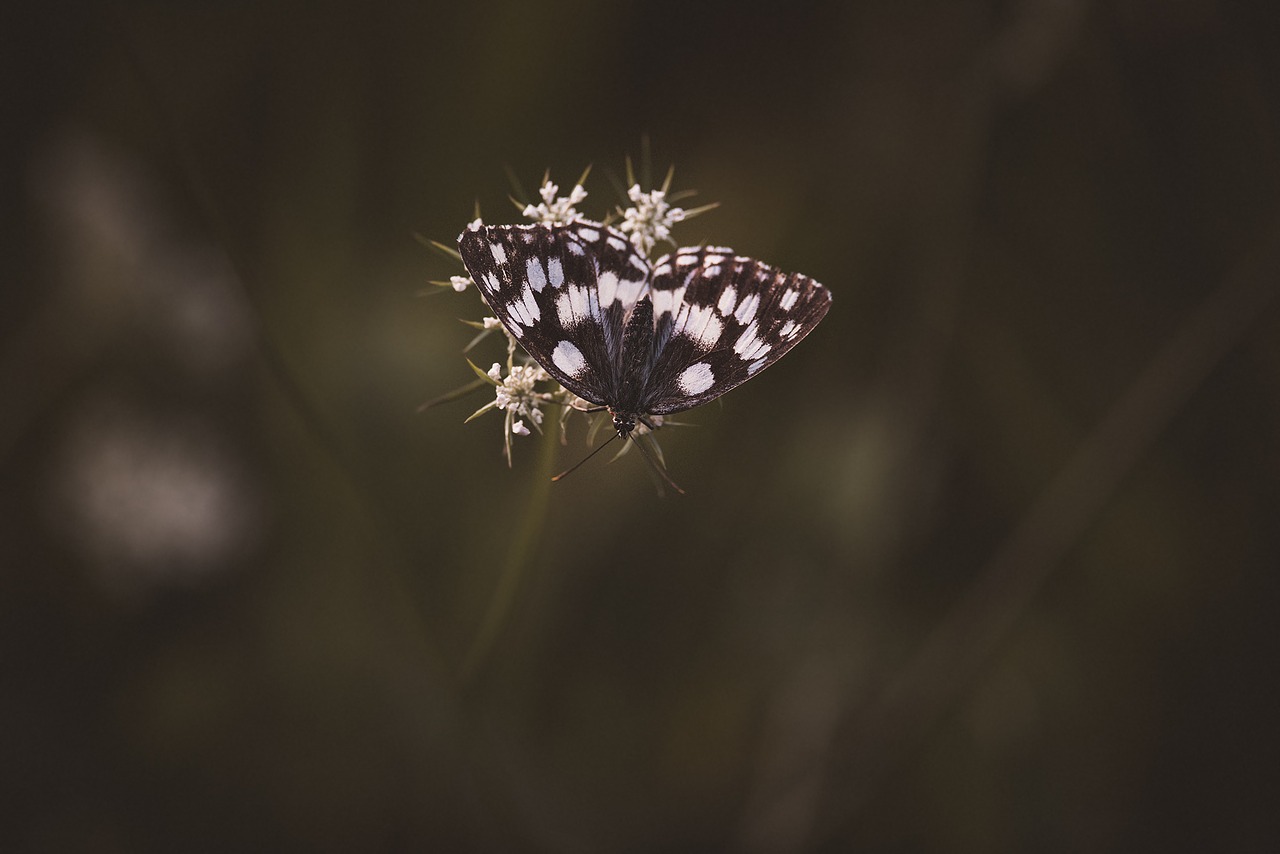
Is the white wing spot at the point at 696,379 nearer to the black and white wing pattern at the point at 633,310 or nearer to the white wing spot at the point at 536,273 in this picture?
the black and white wing pattern at the point at 633,310

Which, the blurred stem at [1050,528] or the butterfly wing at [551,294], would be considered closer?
the butterfly wing at [551,294]

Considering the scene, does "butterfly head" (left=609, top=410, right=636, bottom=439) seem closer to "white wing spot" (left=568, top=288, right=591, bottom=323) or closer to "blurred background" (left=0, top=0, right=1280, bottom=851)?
"white wing spot" (left=568, top=288, right=591, bottom=323)

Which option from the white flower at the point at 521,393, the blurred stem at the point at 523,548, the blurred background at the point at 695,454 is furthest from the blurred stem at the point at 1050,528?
the white flower at the point at 521,393

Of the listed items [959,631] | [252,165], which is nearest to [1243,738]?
[959,631]

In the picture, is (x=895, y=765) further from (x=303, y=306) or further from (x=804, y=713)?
(x=303, y=306)

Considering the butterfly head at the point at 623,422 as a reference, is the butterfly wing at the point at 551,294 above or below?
above

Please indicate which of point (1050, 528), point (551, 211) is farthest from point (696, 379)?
point (1050, 528)

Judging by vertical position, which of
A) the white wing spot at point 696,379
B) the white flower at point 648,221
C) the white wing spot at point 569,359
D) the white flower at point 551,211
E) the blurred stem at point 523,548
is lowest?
the blurred stem at point 523,548

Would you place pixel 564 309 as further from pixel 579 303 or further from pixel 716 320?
pixel 716 320

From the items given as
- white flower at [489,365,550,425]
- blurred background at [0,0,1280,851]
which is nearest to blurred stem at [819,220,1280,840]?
blurred background at [0,0,1280,851]
